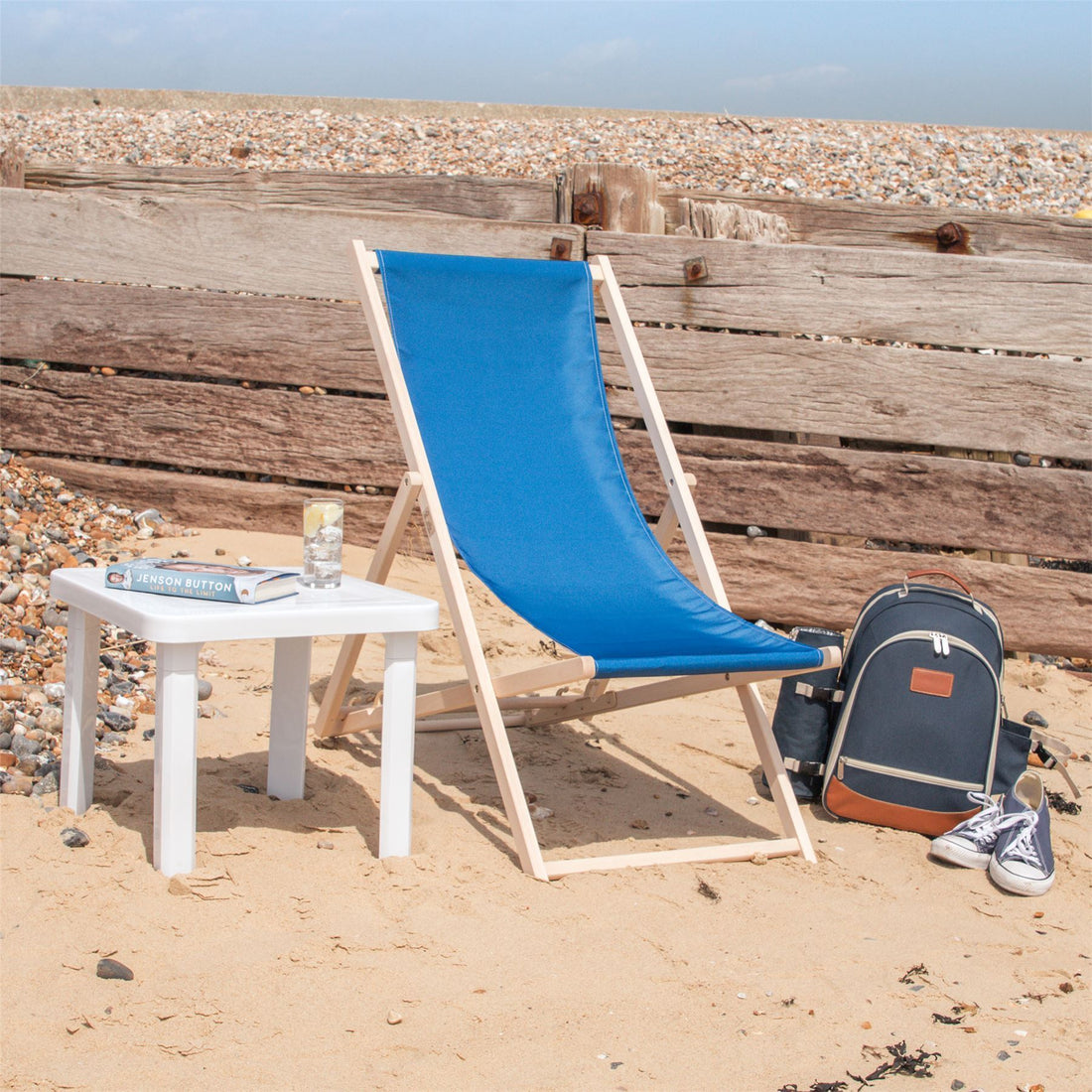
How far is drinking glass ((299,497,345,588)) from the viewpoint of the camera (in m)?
2.63

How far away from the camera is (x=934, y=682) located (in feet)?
9.87

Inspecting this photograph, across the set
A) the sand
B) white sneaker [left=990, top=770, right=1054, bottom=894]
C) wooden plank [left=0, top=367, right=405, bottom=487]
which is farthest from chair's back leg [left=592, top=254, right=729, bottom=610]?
wooden plank [left=0, top=367, right=405, bottom=487]

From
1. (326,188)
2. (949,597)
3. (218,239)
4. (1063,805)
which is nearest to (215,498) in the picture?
(218,239)

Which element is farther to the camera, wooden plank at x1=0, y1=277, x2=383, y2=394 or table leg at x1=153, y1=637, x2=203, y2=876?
wooden plank at x1=0, y1=277, x2=383, y2=394

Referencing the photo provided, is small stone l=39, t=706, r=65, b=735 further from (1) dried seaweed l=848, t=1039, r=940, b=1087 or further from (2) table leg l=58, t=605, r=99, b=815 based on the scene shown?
(1) dried seaweed l=848, t=1039, r=940, b=1087

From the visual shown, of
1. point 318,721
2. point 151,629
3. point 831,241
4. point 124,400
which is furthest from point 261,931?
point 831,241

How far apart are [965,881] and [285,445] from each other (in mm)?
3085

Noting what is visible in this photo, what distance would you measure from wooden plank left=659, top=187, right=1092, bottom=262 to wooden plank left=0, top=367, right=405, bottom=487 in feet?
5.06

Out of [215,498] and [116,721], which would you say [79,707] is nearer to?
[116,721]

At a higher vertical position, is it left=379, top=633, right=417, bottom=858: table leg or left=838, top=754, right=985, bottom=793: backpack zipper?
left=379, top=633, right=417, bottom=858: table leg

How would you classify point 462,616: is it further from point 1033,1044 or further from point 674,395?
point 674,395

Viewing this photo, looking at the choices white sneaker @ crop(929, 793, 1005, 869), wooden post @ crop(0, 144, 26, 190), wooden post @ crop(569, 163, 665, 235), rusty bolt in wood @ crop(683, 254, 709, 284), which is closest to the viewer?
white sneaker @ crop(929, 793, 1005, 869)

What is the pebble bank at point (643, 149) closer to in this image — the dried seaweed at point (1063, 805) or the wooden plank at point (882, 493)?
the wooden plank at point (882, 493)

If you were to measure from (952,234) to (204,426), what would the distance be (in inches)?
124
